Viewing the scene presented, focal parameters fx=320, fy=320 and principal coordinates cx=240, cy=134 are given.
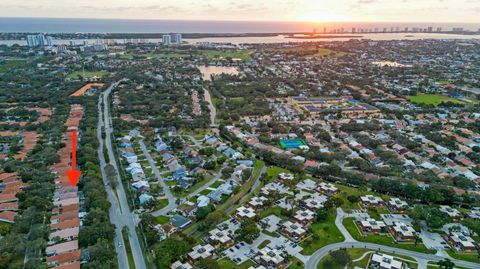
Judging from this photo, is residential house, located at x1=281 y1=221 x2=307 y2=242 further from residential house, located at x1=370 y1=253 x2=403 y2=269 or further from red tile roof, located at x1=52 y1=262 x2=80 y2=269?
red tile roof, located at x1=52 y1=262 x2=80 y2=269

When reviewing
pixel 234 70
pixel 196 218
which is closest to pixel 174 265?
A: pixel 196 218

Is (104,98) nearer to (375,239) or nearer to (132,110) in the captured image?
(132,110)

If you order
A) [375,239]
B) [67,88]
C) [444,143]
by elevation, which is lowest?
[375,239]

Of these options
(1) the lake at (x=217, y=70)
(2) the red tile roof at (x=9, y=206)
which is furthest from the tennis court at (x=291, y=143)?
(1) the lake at (x=217, y=70)

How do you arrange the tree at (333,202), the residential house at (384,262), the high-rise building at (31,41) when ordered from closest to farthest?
the residential house at (384,262) < the tree at (333,202) < the high-rise building at (31,41)

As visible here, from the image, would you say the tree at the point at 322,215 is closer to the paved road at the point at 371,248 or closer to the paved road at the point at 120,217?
the paved road at the point at 371,248

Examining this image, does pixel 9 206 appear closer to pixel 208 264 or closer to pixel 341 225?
pixel 208 264

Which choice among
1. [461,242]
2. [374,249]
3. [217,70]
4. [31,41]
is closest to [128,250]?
[374,249]
